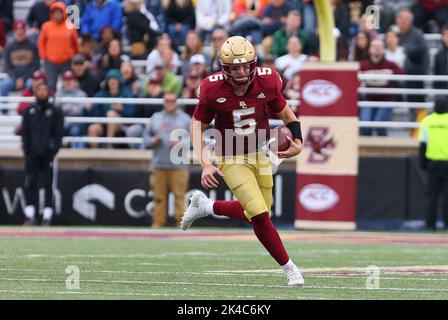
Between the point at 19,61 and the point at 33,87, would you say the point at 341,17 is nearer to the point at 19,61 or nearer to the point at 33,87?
the point at 33,87

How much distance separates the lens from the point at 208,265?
1141 centimetres

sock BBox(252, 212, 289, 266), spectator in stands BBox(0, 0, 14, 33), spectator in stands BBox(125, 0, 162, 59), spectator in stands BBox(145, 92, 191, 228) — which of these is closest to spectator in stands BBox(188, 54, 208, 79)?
spectator in stands BBox(145, 92, 191, 228)

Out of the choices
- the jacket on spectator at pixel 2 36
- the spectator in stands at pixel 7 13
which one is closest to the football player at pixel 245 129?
the jacket on spectator at pixel 2 36

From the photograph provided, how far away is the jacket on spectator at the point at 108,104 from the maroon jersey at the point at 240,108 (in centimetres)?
929

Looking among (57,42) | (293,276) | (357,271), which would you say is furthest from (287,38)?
(293,276)

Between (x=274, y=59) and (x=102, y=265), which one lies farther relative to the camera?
(x=274, y=59)

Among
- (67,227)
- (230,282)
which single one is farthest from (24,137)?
(230,282)

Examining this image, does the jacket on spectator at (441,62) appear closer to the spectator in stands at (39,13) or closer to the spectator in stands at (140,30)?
the spectator in stands at (140,30)

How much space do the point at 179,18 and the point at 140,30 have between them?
0.66m

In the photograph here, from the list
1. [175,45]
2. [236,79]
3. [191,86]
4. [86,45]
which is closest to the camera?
[236,79]

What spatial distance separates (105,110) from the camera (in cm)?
1922

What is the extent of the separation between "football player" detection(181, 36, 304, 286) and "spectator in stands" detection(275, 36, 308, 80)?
27.7 feet
